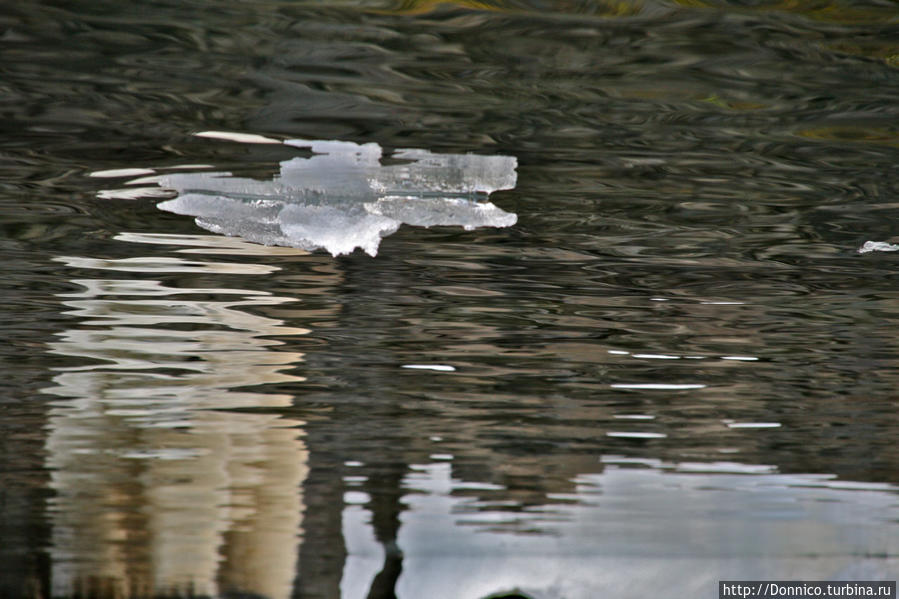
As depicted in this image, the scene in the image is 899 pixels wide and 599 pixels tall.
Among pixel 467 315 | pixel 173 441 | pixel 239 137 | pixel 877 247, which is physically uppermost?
pixel 239 137

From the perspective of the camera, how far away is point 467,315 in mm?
1652

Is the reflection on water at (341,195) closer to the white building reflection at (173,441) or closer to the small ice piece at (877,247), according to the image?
the white building reflection at (173,441)

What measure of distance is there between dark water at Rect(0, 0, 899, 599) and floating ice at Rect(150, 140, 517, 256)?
3cm

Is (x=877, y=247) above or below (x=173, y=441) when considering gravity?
above

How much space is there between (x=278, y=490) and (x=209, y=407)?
0.51 meters

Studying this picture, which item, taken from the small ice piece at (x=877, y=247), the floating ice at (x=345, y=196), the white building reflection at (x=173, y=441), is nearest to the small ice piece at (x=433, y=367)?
the white building reflection at (x=173, y=441)

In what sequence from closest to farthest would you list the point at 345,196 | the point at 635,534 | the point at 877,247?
the point at 345,196
the point at 877,247
the point at 635,534

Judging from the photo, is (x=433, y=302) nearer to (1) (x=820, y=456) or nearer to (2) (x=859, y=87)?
(2) (x=859, y=87)

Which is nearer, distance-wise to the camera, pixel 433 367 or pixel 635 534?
pixel 433 367

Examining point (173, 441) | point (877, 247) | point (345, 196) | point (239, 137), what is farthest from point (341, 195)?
point (173, 441)

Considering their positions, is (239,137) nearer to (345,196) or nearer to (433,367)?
(345,196)

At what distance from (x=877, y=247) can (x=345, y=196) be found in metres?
1.00

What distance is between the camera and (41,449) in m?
2.13

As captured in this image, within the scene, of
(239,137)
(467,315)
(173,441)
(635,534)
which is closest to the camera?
(239,137)
